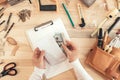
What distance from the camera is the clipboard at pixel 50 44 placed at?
3.58 ft

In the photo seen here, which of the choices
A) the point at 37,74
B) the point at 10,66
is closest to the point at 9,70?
the point at 10,66

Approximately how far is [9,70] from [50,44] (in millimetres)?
204

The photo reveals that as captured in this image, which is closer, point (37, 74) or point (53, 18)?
point (37, 74)

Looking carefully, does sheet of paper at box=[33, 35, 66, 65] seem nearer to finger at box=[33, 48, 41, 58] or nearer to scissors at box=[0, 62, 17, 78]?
finger at box=[33, 48, 41, 58]

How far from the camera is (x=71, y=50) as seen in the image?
41.8 inches

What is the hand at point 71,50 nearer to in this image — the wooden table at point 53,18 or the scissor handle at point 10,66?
the wooden table at point 53,18

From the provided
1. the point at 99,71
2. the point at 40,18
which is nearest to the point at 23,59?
the point at 40,18

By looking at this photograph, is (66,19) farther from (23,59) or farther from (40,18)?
(23,59)

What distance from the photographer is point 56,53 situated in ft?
3.58

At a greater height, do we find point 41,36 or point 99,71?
point 41,36

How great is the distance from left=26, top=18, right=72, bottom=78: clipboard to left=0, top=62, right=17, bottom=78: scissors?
12 cm

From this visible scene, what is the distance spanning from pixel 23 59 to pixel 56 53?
0.14 metres

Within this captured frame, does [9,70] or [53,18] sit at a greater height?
[53,18]

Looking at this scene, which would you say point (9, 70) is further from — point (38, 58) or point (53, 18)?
point (53, 18)
